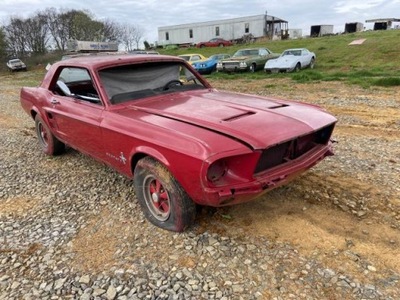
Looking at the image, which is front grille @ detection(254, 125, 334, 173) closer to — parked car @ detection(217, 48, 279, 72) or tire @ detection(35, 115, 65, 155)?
tire @ detection(35, 115, 65, 155)

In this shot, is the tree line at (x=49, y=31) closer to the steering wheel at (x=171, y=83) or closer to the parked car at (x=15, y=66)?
the parked car at (x=15, y=66)

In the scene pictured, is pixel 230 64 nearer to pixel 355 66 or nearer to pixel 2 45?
pixel 355 66

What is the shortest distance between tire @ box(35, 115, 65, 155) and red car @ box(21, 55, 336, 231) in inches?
23.0

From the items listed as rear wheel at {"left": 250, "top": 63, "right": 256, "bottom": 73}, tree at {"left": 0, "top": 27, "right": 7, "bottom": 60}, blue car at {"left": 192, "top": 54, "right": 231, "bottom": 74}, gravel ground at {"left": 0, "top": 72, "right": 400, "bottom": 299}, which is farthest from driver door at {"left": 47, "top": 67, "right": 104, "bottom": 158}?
tree at {"left": 0, "top": 27, "right": 7, "bottom": 60}

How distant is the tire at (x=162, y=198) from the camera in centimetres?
288

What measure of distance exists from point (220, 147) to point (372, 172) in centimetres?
260

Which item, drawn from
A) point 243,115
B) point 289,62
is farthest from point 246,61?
point 243,115

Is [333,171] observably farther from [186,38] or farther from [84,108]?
[186,38]

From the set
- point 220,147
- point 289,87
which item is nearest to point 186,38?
point 289,87

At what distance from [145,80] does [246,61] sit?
1506 cm

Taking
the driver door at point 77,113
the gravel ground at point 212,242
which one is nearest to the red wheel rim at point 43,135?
the driver door at point 77,113

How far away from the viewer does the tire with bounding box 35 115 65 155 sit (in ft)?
17.0

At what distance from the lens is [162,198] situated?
3.18 m

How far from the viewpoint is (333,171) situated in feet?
13.9
